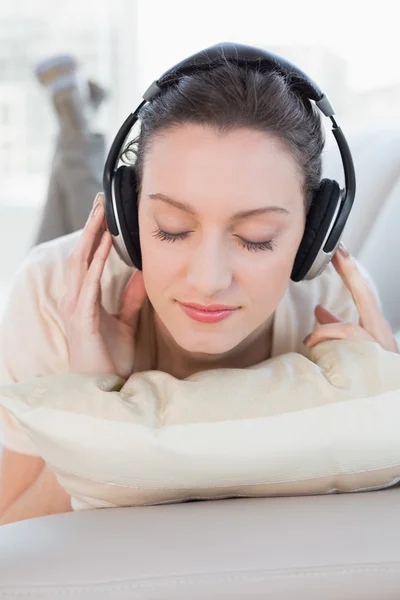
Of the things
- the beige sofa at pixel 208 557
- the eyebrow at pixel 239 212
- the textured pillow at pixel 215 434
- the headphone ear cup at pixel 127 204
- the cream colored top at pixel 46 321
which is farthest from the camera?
the cream colored top at pixel 46 321

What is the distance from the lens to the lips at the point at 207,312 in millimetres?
1062

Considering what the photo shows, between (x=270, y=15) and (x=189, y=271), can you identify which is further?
(x=270, y=15)

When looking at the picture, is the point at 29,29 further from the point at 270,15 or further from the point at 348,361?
the point at 348,361

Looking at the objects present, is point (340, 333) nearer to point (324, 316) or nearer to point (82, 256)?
point (324, 316)

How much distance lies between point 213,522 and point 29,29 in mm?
3284

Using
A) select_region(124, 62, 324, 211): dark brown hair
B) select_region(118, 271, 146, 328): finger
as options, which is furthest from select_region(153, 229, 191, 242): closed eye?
select_region(118, 271, 146, 328): finger

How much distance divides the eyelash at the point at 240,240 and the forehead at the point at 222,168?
0.17ft

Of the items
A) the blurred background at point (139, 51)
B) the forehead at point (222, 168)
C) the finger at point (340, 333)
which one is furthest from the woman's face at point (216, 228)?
the blurred background at point (139, 51)

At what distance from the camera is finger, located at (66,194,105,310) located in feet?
3.89

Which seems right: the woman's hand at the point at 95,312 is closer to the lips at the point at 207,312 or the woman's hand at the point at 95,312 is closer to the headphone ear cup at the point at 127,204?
the headphone ear cup at the point at 127,204

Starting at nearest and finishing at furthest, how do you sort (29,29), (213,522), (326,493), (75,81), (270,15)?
(213,522) → (326,493) → (75,81) → (270,15) → (29,29)

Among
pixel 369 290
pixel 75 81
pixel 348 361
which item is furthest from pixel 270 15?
pixel 348 361

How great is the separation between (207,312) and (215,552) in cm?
35

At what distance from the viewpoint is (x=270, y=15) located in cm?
329
